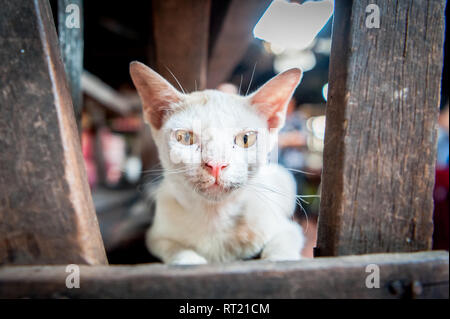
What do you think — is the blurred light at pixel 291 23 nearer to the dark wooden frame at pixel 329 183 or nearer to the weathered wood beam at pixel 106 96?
the dark wooden frame at pixel 329 183

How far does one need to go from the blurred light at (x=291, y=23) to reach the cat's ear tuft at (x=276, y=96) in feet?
1.68

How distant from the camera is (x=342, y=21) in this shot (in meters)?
0.73

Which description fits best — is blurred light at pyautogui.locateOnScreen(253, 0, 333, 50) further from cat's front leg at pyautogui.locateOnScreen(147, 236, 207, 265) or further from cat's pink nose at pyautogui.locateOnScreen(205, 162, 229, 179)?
cat's front leg at pyautogui.locateOnScreen(147, 236, 207, 265)

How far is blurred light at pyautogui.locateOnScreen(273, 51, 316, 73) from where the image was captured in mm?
4375

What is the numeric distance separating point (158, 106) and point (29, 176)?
0.71 m

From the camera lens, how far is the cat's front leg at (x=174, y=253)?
1.02m

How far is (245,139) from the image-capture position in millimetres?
1104

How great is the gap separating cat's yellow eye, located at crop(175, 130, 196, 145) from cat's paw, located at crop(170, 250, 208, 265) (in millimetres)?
456

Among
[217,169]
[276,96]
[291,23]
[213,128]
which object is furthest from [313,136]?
[217,169]

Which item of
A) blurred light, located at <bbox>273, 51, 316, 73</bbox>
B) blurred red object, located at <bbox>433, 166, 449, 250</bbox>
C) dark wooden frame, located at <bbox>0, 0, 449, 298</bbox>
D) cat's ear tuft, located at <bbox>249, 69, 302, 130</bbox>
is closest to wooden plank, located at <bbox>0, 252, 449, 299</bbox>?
dark wooden frame, located at <bbox>0, 0, 449, 298</bbox>

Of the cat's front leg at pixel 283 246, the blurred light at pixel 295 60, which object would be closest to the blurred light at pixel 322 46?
the blurred light at pixel 295 60
